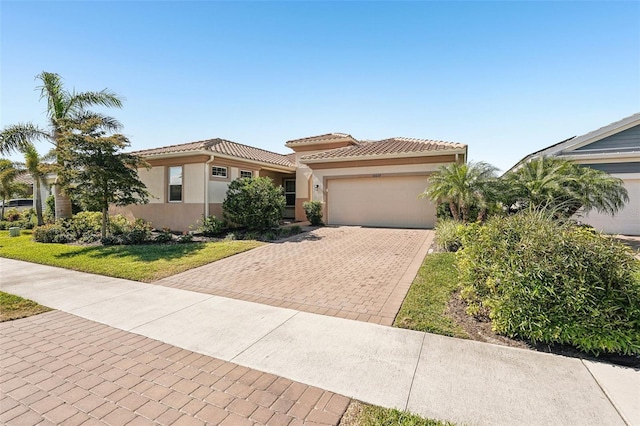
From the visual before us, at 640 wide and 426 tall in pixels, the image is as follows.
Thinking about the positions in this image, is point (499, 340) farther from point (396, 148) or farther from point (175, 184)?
point (175, 184)

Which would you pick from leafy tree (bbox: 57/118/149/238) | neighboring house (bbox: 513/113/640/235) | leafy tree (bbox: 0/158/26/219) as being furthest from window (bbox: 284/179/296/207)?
leafy tree (bbox: 0/158/26/219)

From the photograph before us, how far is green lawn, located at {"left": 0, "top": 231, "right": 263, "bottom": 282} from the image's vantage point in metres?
8.08

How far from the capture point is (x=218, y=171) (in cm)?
1494

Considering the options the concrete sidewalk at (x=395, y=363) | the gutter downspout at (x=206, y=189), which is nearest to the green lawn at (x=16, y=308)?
the concrete sidewalk at (x=395, y=363)

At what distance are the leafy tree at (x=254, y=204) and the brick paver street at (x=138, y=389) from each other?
9.15m

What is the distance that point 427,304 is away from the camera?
534 cm

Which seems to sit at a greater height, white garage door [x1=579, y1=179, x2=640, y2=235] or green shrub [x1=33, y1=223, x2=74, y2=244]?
white garage door [x1=579, y1=179, x2=640, y2=235]

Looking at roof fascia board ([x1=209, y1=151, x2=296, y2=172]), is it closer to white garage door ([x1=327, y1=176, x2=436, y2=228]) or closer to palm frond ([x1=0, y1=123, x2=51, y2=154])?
white garage door ([x1=327, y1=176, x2=436, y2=228])

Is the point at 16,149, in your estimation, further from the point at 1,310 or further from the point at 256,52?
the point at 1,310

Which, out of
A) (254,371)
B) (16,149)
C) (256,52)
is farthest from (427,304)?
(16,149)

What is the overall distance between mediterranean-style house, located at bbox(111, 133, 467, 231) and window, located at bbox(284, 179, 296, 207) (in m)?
3.37

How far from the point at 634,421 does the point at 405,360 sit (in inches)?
78.4

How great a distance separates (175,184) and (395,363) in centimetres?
1478

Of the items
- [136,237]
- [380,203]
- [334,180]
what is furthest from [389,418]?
[334,180]
